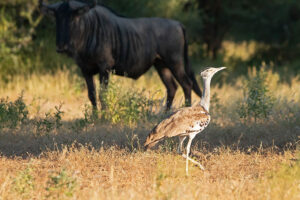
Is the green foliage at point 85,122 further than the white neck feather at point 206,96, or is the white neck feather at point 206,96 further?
the green foliage at point 85,122

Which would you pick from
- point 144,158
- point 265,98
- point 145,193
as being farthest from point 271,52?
point 145,193

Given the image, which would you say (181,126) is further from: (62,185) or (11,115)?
(11,115)

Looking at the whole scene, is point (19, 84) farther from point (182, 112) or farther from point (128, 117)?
point (182, 112)

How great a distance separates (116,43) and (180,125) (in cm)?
467

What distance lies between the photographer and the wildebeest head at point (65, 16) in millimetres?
8812

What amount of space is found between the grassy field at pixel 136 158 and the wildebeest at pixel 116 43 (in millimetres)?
1085

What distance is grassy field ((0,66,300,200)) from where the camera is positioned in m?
4.57

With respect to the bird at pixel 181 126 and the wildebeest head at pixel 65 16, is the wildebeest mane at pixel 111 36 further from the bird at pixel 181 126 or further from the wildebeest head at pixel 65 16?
the bird at pixel 181 126

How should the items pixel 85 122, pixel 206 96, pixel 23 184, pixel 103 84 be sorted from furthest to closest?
1. pixel 103 84
2. pixel 85 122
3. pixel 206 96
4. pixel 23 184

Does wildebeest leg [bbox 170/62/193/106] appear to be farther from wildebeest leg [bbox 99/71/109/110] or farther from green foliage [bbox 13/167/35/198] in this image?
green foliage [bbox 13/167/35/198]

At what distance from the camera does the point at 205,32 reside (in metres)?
20.1

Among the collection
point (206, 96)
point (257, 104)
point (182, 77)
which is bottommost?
point (182, 77)

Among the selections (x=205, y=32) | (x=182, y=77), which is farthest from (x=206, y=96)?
(x=205, y=32)

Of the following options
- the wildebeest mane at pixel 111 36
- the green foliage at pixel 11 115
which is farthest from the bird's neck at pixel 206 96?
the wildebeest mane at pixel 111 36
